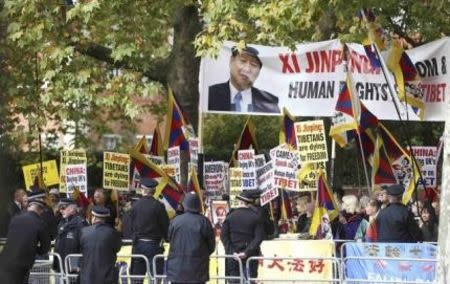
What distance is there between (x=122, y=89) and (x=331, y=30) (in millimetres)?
4708

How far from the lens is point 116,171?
2103 cm

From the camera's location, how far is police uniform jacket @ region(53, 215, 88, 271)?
1709 centimetres

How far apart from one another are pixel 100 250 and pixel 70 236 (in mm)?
2328

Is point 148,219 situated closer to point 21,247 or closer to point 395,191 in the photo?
point 21,247

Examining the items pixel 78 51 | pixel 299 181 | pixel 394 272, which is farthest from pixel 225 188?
pixel 394 272

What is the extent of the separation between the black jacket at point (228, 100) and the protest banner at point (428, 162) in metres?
2.84

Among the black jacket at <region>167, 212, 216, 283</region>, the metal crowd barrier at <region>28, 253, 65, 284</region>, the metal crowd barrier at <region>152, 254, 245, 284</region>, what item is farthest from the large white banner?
the black jacket at <region>167, 212, 216, 283</region>

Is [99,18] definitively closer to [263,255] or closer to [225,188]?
[225,188]

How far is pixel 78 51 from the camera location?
2198 cm

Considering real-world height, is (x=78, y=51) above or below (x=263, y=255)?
above

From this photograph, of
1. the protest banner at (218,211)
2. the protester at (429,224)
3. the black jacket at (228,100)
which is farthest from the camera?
the black jacket at (228,100)

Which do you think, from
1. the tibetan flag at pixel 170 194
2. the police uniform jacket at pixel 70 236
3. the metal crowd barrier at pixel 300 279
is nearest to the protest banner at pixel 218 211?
the tibetan flag at pixel 170 194

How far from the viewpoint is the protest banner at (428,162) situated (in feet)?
71.0

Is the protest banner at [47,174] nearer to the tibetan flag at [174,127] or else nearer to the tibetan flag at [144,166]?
the tibetan flag at [144,166]
